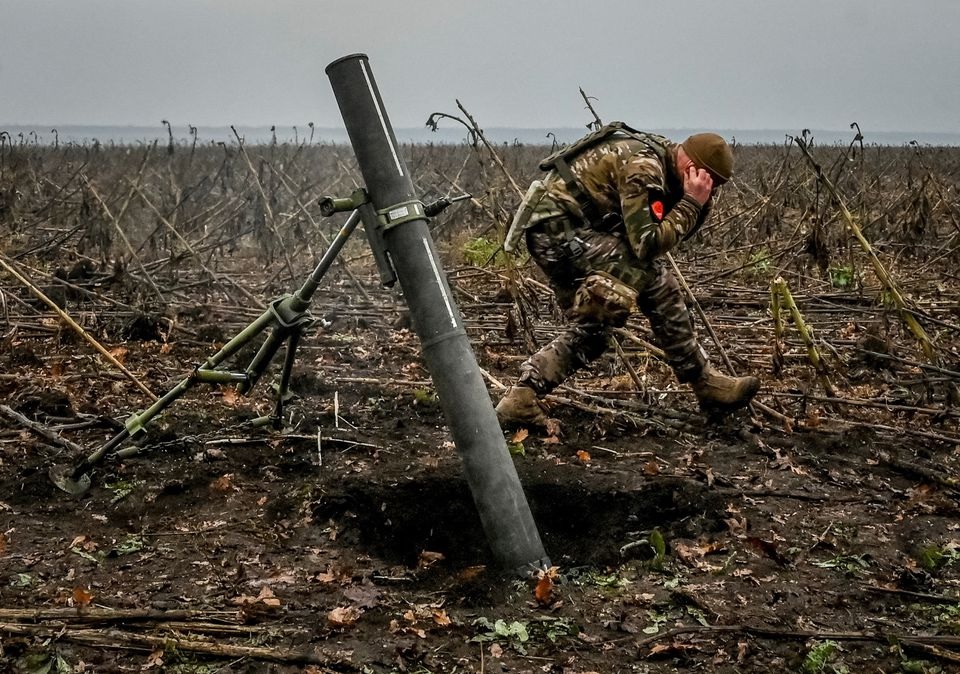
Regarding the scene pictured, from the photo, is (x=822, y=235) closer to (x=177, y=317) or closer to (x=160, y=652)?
(x=177, y=317)

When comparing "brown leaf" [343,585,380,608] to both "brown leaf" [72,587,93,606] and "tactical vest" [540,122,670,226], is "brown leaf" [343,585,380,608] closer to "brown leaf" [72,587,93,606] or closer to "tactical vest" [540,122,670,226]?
"brown leaf" [72,587,93,606]

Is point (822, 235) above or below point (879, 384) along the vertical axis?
above

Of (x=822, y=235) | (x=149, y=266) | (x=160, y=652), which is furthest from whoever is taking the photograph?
(x=149, y=266)

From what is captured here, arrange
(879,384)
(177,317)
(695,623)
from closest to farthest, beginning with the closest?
(695,623) < (879,384) < (177,317)

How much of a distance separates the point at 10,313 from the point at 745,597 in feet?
20.2

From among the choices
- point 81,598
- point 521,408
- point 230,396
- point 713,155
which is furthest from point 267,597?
point 713,155

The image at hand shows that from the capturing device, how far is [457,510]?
436 centimetres

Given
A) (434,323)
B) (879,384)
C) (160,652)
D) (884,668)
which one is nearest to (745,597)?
(884,668)

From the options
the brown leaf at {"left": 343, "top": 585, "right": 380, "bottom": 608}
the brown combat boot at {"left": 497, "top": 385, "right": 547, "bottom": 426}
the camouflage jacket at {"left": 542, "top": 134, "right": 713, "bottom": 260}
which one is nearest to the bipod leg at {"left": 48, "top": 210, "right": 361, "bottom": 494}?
the brown leaf at {"left": 343, "top": 585, "right": 380, "bottom": 608}

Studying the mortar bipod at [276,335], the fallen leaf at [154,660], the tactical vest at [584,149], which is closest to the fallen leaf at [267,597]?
the fallen leaf at [154,660]

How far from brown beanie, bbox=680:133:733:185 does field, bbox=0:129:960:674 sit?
46 cm

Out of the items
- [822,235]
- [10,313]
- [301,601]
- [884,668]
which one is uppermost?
[10,313]

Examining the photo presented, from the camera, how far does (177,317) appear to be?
24.0ft

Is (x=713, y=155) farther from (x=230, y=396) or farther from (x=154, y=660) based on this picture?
(x=154, y=660)
